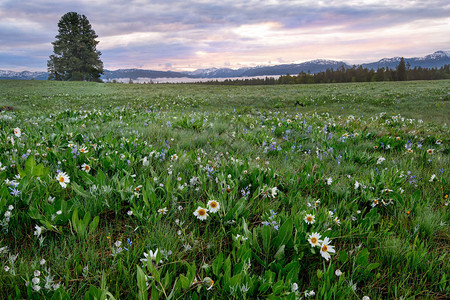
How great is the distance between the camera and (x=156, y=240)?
2027 millimetres

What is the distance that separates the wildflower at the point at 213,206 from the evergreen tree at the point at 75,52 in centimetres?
8973

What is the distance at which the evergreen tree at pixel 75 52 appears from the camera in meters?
77.9

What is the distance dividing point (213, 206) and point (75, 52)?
97322mm

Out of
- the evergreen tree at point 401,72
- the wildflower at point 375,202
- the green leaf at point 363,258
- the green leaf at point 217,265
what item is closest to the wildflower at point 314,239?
the green leaf at point 363,258

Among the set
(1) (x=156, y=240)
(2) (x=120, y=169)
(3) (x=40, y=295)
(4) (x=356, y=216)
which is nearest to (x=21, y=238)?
(3) (x=40, y=295)

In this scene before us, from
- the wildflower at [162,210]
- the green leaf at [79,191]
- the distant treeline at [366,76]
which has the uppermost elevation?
the distant treeline at [366,76]

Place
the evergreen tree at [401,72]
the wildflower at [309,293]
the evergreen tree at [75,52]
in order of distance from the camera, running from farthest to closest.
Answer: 1. the evergreen tree at [401,72]
2. the evergreen tree at [75,52]
3. the wildflower at [309,293]

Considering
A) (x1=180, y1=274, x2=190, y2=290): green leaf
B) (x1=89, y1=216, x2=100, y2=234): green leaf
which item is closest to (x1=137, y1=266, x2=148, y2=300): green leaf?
(x1=180, y1=274, x2=190, y2=290): green leaf

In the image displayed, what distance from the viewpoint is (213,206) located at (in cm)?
242

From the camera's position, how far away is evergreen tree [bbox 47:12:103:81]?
7788cm

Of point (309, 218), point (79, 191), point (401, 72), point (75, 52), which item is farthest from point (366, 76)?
point (79, 191)

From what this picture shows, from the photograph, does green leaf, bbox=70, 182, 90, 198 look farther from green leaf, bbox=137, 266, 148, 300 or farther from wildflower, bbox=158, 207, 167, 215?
green leaf, bbox=137, 266, 148, 300

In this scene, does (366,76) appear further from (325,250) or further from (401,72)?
(325,250)

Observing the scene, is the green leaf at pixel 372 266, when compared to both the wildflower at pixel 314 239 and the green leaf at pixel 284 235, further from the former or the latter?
the green leaf at pixel 284 235
